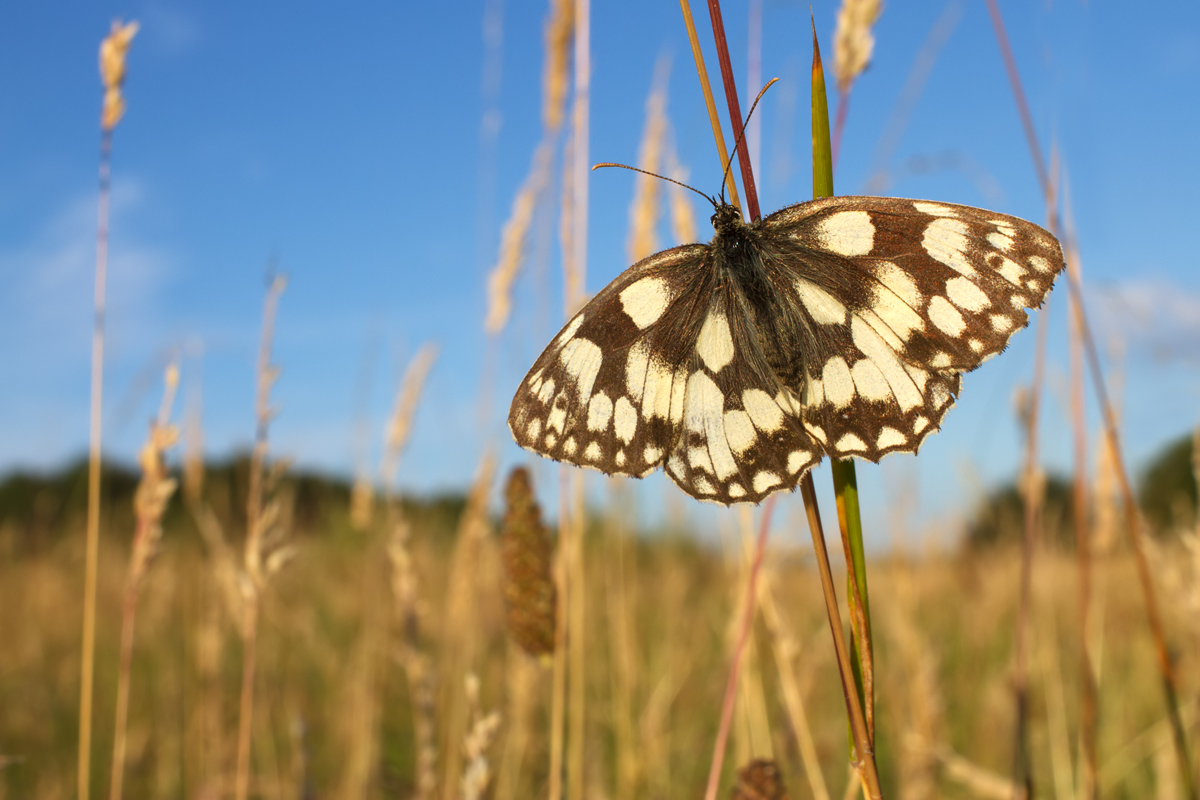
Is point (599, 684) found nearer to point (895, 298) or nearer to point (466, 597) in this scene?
point (466, 597)

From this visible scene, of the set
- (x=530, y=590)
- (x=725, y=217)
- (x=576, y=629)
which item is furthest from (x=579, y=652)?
(x=725, y=217)

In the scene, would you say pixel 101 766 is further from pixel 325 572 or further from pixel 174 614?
pixel 325 572

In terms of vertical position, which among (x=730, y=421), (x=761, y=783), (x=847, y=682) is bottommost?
(x=761, y=783)

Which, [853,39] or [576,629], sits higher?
[853,39]

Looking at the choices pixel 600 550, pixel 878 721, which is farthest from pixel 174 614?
pixel 878 721

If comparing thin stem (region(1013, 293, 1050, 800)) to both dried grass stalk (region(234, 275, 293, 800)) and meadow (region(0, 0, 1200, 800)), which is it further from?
dried grass stalk (region(234, 275, 293, 800))

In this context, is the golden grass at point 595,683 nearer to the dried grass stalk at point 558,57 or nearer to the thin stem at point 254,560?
the thin stem at point 254,560

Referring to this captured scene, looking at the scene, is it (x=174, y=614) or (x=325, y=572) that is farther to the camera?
(x=325, y=572)
